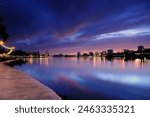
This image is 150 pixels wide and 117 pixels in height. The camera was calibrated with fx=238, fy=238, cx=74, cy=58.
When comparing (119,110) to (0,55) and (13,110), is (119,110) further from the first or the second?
(0,55)

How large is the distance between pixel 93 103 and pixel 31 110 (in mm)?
1412

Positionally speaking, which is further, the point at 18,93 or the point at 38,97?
the point at 18,93

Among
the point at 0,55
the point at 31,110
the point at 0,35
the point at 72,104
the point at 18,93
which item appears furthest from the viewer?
the point at 0,55

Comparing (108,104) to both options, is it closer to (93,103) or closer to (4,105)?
(93,103)

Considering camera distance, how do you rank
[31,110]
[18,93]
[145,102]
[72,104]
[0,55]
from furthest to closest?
[0,55], [18,93], [145,102], [72,104], [31,110]

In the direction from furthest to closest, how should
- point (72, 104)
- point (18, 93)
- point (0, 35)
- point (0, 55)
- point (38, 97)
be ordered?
point (0, 55) < point (0, 35) < point (18, 93) < point (38, 97) < point (72, 104)

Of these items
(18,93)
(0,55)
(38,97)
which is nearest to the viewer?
(38,97)

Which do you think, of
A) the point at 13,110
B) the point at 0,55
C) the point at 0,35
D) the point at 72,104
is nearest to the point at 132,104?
the point at 72,104

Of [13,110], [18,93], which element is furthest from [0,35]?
[13,110]

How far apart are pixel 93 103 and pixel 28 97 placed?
2.44 meters

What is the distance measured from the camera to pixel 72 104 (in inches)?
211

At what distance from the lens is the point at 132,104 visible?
5613mm

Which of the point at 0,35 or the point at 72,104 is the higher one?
the point at 0,35

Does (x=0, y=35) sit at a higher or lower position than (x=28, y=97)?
higher
